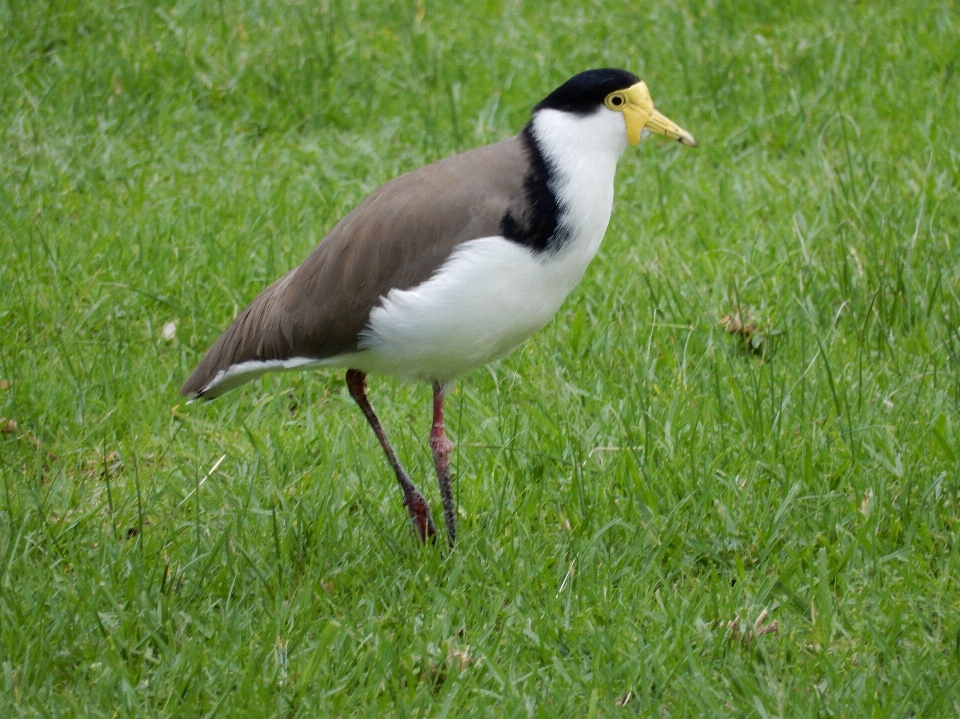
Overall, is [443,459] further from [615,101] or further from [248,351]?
[615,101]

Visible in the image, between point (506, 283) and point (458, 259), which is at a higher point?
point (458, 259)

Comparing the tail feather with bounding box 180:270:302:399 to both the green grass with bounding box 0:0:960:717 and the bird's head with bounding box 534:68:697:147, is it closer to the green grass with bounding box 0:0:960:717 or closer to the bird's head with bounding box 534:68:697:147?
the green grass with bounding box 0:0:960:717

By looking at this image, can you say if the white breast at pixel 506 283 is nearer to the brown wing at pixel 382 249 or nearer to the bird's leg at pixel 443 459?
the brown wing at pixel 382 249

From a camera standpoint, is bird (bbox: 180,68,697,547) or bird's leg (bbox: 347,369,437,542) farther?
bird's leg (bbox: 347,369,437,542)

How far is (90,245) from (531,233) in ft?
9.72

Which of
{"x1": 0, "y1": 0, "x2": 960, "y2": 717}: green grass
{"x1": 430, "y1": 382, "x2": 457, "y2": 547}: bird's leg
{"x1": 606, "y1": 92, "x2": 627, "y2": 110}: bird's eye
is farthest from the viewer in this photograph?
{"x1": 430, "y1": 382, "x2": 457, "y2": 547}: bird's leg

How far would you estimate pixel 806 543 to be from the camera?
4.10 meters

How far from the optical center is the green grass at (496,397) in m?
3.65

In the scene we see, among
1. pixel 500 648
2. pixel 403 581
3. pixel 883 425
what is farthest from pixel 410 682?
pixel 883 425

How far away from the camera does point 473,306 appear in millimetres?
3939

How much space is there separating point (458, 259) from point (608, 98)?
747 millimetres

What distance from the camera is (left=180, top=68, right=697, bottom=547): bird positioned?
13.0ft

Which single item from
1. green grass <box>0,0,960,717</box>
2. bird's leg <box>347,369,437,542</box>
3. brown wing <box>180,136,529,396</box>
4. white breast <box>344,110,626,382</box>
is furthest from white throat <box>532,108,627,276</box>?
bird's leg <box>347,369,437,542</box>

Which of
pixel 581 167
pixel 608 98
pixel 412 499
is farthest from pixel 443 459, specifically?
pixel 608 98
